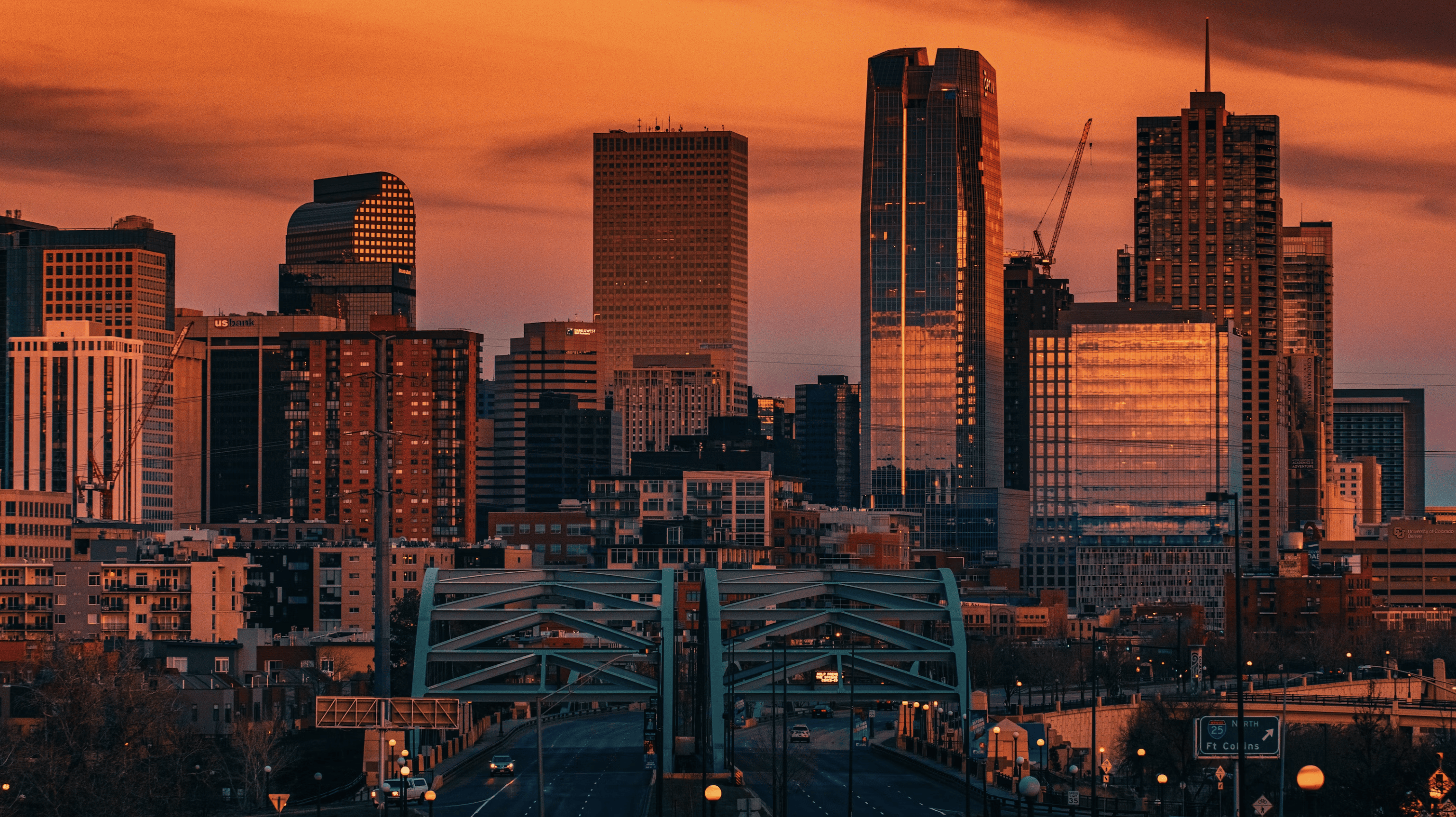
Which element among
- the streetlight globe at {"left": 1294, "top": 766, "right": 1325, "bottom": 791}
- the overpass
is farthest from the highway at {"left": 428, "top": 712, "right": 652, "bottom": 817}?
the streetlight globe at {"left": 1294, "top": 766, "right": 1325, "bottom": 791}

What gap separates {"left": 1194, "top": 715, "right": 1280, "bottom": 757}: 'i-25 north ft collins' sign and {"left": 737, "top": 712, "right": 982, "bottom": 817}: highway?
107 feet

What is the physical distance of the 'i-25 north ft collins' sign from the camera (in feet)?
271

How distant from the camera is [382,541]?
117750 mm

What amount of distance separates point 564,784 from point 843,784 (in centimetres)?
1622

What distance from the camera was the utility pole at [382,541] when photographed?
110 m

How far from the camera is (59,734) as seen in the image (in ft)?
500

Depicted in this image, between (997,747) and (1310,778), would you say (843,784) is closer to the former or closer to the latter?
(997,747)

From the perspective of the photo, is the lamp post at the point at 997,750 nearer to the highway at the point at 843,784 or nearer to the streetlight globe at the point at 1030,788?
the highway at the point at 843,784

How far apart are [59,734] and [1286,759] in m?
86.5

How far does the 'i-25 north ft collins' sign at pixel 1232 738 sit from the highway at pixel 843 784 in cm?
3266

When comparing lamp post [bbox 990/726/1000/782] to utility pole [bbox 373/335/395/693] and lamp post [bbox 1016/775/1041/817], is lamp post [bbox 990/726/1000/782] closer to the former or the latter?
utility pole [bbox 373/335/395/693]

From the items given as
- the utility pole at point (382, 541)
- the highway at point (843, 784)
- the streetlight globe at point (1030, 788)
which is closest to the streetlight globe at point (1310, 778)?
the streetlight globe at point (1030, 788)

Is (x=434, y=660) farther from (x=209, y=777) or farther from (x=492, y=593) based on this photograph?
(x=209, y=777)

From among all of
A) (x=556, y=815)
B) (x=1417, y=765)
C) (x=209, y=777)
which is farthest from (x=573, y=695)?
(x=209, y=777)
